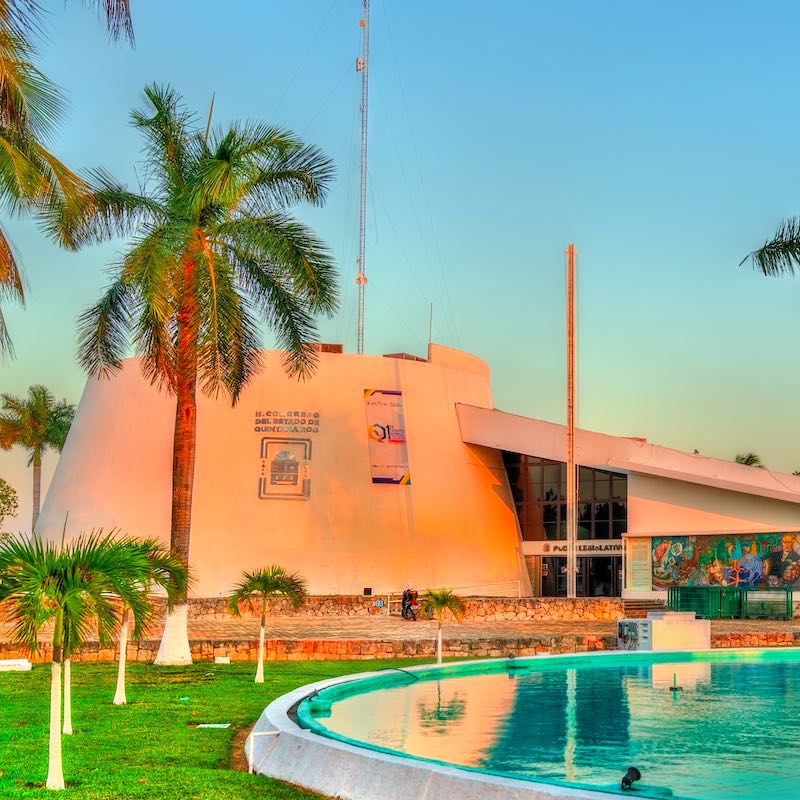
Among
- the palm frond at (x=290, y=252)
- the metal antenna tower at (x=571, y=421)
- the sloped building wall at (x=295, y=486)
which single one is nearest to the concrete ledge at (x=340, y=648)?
the palm frond at (x=290, y=252)

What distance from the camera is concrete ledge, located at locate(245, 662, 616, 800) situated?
247 inches

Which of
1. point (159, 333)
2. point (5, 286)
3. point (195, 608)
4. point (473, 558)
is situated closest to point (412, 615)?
point (195, 608)

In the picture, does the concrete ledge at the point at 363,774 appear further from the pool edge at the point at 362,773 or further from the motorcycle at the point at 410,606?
the motorcycle at the point at 410,606

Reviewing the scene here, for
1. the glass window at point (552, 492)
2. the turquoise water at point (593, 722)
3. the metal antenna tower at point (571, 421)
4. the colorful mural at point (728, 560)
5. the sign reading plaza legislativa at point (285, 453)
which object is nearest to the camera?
the turquoise water at point (593, 722)

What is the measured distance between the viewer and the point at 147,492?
109 feet

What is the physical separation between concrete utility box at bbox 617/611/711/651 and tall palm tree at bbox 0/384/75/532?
41861 mm

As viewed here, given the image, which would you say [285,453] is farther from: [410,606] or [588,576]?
[588,576]

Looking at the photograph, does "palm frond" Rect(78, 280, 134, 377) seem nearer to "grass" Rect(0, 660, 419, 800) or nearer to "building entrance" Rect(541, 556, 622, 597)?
"grass" Rect(0, 660, 419, 800)

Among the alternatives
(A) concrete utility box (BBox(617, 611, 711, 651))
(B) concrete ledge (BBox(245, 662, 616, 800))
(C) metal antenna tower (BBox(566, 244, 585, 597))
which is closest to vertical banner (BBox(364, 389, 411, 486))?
(C) metal antenna tower (BBox(566, 244, 585, 597))

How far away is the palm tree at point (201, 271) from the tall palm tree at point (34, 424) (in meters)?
39.3

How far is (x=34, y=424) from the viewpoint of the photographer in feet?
183

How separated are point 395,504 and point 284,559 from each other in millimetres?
3903

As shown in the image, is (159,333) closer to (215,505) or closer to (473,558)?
(215,505)

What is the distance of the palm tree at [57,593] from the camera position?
740 centimetres
